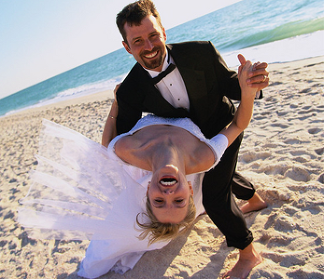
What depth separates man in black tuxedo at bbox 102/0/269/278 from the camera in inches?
91.9

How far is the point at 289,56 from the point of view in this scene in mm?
10422

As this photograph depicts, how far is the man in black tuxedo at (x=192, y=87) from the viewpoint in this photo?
7.66ft

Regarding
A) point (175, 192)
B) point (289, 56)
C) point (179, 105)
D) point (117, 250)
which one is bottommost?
point (289, 56)

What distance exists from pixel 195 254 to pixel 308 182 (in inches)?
62.3

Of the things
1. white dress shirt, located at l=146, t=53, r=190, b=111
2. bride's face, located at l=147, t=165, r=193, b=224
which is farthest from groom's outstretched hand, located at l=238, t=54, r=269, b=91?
bride's face, located at l=147, t=165, r=193, b=224

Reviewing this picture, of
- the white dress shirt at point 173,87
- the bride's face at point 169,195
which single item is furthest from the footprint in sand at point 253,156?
the bride's face at point 169,195

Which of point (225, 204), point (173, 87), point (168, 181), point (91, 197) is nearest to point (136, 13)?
point (173, 87)

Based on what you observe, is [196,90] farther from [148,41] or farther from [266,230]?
[266,230]

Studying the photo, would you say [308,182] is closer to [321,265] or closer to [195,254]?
[321,265]

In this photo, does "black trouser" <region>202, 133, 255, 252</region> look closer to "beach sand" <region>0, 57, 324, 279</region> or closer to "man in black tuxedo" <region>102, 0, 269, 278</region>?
"man in black tuxedo" <region>102, 0, 269, 278</region>

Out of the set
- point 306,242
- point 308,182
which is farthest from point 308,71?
point 306,242

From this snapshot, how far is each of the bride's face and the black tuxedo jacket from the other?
70cm

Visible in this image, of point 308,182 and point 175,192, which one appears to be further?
point 308,182

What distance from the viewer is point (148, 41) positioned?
231cm
